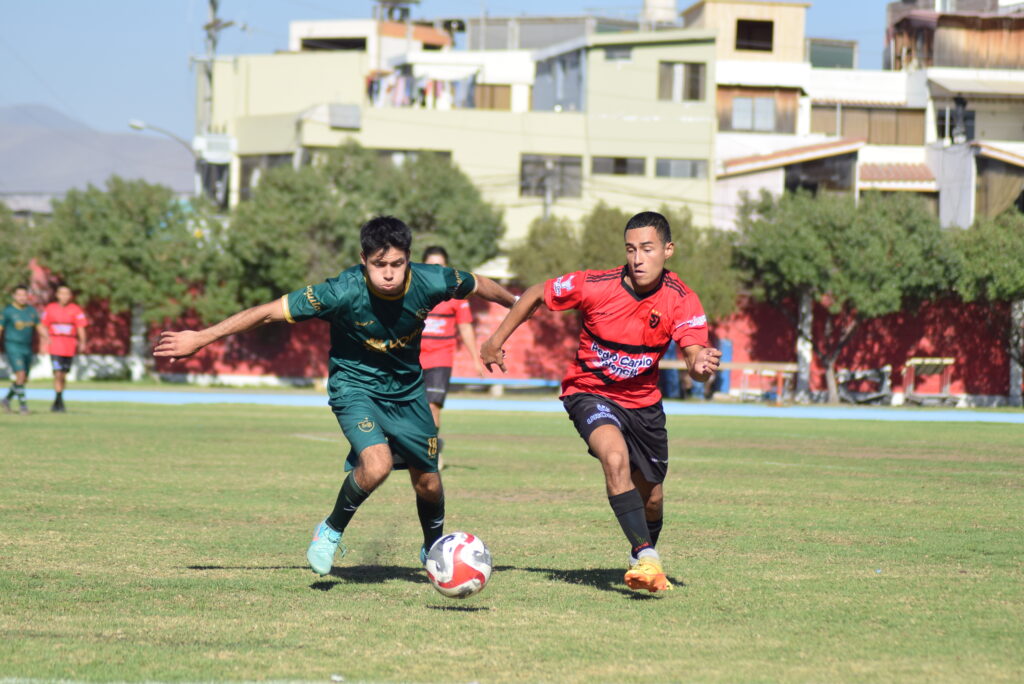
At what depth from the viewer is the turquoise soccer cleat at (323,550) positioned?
7.45 m

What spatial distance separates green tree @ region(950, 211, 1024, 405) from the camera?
4062 centimetres

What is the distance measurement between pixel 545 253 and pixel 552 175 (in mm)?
11746

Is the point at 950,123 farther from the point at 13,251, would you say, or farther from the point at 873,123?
the point at 13,251

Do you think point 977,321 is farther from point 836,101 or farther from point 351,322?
point 351,322

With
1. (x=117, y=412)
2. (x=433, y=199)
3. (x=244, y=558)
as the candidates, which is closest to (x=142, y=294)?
(x=433, y=199)

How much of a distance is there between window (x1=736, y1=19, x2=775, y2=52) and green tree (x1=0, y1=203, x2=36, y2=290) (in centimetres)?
3199

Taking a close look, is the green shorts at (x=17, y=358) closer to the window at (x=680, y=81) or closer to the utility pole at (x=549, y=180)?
the utility pole at (x=549, y=180)

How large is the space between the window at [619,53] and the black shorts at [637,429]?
49.8 metres

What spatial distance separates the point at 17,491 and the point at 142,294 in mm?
33497

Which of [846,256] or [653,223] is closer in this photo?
[653,223]

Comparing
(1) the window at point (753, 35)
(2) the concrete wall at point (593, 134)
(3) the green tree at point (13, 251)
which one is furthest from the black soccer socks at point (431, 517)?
(1) the window at point (753, 35)

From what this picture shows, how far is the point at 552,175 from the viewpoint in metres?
55.7

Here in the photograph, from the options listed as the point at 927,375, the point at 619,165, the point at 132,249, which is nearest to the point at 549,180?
the point at 619,165

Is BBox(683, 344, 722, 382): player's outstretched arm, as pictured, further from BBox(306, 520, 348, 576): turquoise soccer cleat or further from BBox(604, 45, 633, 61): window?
BBox(604, 45, 633, 61): window
